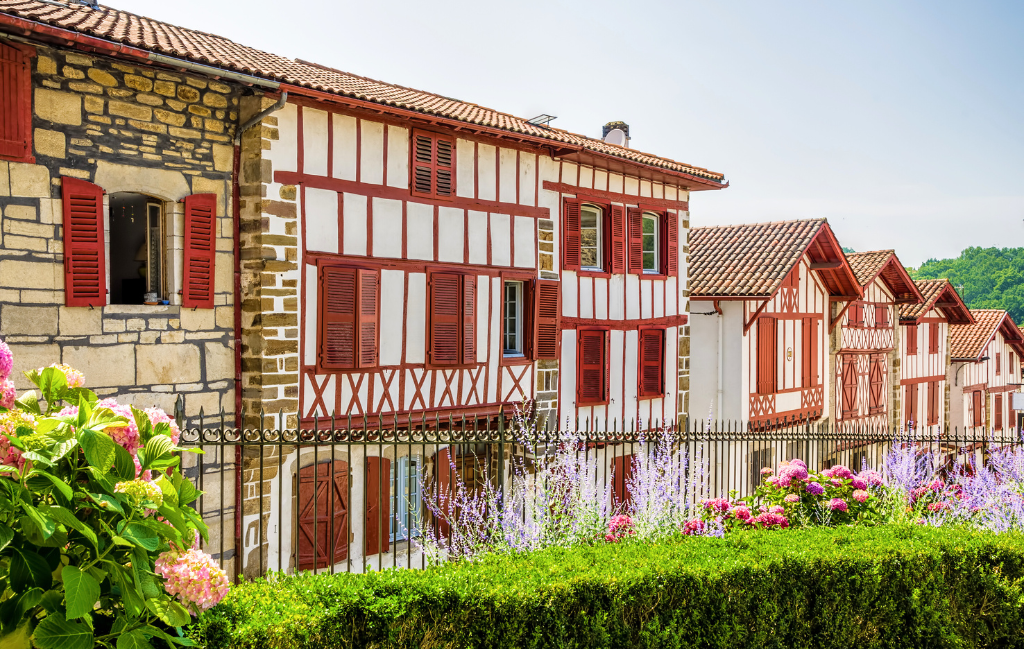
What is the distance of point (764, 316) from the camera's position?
16.5 metres

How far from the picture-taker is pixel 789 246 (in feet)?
54.5

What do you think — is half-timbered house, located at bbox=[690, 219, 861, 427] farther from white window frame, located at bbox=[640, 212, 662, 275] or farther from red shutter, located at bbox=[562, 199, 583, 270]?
red shutter, located at bbox=[562, 199, 583, 270]

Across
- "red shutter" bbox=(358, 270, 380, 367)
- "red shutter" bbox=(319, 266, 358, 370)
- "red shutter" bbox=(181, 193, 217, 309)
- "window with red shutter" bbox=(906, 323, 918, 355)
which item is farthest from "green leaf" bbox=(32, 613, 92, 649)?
"window with red shutter" bbox=(906, 323, 918, 355)

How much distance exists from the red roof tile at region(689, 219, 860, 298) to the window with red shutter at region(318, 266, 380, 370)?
26.3ft

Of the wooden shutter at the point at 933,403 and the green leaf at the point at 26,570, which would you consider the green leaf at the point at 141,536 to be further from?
the wooden shutter at the point at 933,403

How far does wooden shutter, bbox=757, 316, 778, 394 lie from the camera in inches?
646

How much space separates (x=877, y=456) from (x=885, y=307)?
4100mm

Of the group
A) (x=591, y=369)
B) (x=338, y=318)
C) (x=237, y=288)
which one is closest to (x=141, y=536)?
(x=237, y=288)

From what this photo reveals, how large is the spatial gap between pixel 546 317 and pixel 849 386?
1140 cm

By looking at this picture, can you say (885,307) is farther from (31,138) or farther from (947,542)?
(31,138)

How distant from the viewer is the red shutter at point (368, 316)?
10055 millimetres

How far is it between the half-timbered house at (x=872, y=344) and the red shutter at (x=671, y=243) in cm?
706

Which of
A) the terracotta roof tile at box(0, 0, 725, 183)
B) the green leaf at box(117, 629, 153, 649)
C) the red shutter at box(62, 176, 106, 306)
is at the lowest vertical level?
the green leaf at box(117, 629, 153, 649)

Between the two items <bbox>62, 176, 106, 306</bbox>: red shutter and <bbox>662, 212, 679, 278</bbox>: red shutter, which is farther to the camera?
<bbox>662, 212, 679, 278</bbox>: red shutter
